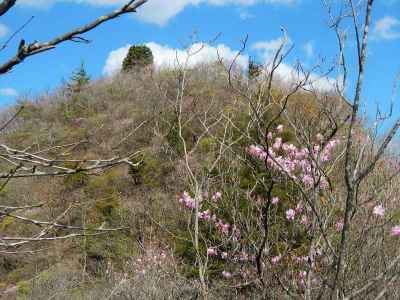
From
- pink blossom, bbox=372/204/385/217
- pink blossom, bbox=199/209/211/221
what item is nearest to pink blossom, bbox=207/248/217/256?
pink blossom, bbox=199/209/211/221

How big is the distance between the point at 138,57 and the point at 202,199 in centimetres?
1848

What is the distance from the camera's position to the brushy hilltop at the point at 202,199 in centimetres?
248

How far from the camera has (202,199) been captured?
22.3ft

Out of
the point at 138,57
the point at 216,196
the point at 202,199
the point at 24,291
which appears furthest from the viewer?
the point at 138,57

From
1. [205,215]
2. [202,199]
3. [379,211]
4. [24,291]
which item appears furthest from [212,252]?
[24,291]

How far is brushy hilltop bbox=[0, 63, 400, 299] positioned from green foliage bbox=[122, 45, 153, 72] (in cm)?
65

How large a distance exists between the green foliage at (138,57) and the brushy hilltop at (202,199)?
65 centimetres

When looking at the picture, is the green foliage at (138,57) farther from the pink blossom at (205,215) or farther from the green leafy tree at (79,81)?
the pink blossom at (205,215)

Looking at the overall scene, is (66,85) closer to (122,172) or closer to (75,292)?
(122,172)

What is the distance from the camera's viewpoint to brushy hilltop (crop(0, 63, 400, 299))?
2.48 metres

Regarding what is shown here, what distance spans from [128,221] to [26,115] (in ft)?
43.6

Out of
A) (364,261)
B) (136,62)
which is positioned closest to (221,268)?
(364,261)

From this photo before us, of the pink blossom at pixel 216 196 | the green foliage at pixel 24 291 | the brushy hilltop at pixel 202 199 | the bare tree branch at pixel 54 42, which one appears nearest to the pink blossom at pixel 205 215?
the brushy hilltop at pixel 202 199

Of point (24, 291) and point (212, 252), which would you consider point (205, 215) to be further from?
point (24, 291)
